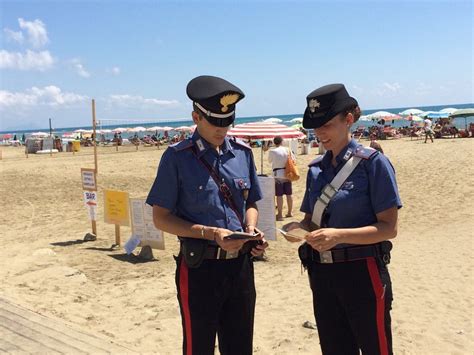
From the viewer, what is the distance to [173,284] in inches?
234

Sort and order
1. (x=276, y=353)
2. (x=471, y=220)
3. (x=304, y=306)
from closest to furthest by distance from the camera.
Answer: (x=276, y=353) < (x=304, y=306) < (x=471, y=220)

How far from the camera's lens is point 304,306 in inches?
205

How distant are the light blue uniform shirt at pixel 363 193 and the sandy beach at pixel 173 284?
218 cm

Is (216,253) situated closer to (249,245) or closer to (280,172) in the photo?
(249,245)

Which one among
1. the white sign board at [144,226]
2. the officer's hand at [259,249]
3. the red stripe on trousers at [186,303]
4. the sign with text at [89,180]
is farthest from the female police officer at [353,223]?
the sign with text at [89,180]

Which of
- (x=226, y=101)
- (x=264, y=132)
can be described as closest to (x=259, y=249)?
(x=226, y=101)

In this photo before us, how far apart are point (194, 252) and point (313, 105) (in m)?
1.00

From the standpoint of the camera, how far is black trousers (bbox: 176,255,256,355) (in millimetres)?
2477

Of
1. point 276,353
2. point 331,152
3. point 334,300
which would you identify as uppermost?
point 331,152

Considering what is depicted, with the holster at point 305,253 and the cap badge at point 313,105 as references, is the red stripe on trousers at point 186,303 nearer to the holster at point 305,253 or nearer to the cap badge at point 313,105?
the holster at point 305,253

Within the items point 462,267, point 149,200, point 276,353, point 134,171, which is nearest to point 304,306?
point 276,353

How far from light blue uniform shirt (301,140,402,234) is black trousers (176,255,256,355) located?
22.5 inches

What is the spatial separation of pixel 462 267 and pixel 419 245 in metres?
1.26

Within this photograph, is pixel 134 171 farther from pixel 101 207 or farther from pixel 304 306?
pixel 304 306
